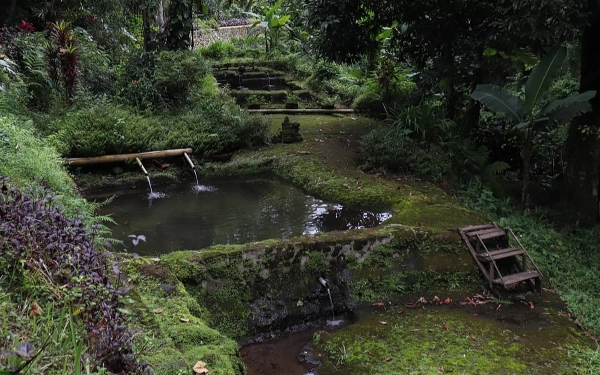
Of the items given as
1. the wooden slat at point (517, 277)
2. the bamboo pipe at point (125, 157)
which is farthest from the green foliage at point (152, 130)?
the wooden slat at point (517, 277)

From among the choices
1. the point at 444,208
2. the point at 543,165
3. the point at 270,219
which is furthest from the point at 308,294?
the point at 543,165

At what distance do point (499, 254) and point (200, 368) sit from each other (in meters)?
3.94

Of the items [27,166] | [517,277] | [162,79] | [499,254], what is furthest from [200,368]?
[162,79]

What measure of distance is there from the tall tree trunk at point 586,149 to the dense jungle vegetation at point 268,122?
22mm

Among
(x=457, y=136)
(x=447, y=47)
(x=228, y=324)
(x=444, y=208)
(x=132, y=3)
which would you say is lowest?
(x=228, y=324)

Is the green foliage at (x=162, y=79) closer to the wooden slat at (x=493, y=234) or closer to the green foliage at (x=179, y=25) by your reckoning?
the green foliage at (x=179, y=25)

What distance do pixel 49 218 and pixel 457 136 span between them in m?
7.76

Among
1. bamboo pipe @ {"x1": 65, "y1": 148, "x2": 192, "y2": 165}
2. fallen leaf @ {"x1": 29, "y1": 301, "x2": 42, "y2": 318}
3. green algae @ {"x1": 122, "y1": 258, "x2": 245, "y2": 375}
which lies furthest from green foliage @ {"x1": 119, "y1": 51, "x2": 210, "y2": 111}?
fallen leaf @ {"x1": 29, "y1": 301, "x2": 42, "y2": 318}

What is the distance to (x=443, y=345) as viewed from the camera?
4328 mm

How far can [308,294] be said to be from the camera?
5.13 m

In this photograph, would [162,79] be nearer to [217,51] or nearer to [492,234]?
[492,234]

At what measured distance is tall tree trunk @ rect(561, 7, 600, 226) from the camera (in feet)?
25.2

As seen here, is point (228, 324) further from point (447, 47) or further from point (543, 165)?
point (543, 165)

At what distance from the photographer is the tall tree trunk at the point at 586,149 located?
7.68m
